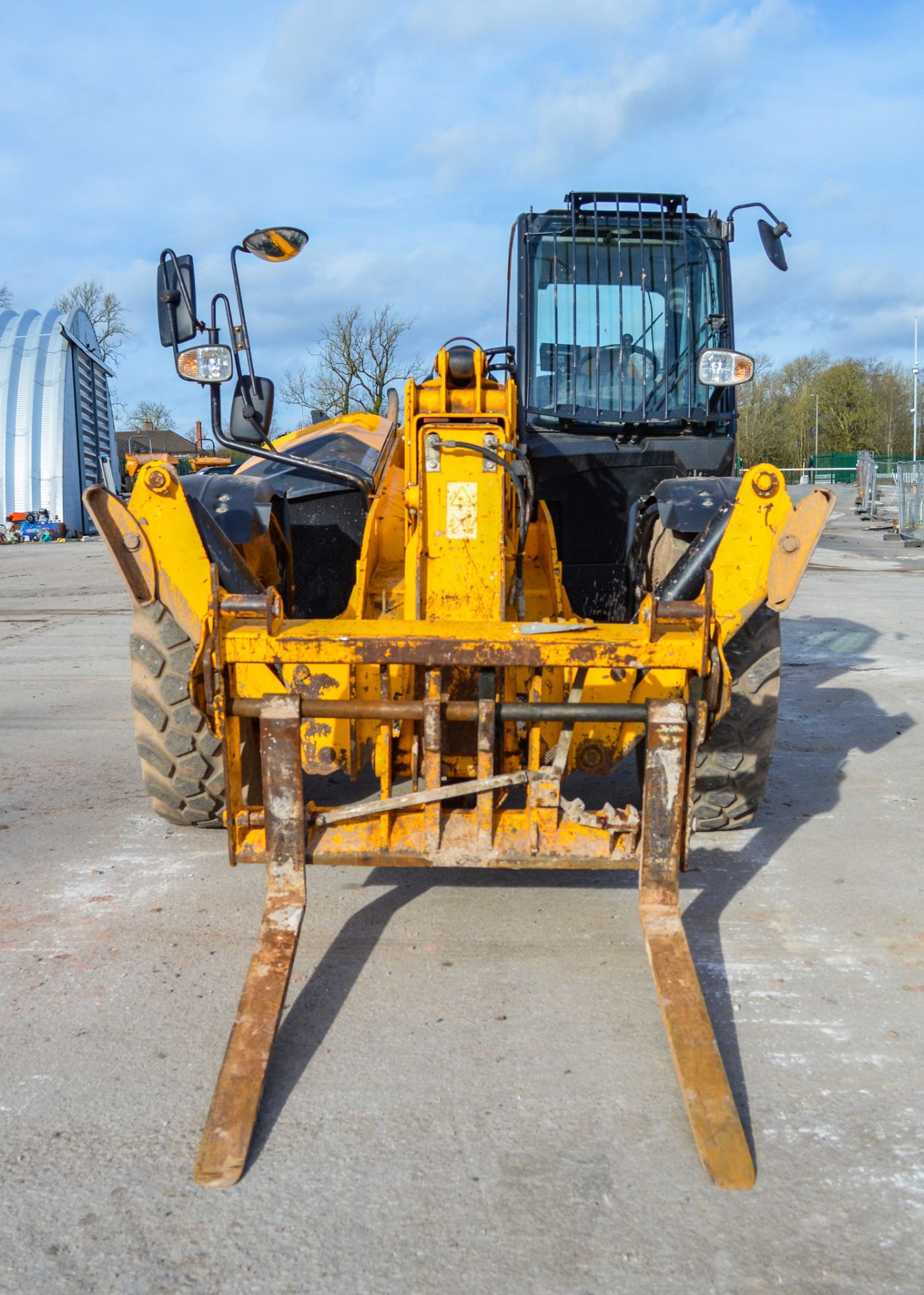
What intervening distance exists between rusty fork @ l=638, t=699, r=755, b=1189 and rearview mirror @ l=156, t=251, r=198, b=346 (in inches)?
83.1

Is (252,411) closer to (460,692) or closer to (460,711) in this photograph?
(460,692)

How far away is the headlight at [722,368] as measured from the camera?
4746 mm

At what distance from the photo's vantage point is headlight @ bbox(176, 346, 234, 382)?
3795mm

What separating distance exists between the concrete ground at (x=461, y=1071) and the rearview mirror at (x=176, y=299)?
2036 mm

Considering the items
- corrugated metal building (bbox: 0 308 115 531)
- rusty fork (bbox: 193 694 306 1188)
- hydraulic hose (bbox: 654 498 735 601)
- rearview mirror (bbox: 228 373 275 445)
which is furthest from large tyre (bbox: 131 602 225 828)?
corrugated metal building (bbox: 0 308 115 531)

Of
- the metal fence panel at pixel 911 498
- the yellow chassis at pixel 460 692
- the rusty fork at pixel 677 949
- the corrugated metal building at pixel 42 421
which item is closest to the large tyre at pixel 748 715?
the yellow chassis at pixel 460 692

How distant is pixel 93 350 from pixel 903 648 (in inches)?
1333

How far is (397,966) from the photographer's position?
11.2 ft

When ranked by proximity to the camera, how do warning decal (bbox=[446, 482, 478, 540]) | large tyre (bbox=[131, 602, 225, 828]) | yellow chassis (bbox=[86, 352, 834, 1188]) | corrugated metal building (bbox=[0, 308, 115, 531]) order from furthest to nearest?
corrugated metal building (bbox=[0, 308, 115, 531]) < large tyre (bbox=[131, 602, 225, 828]) < warning decal (bbox=[446, 482, 478, 540]) < yellow chassis (bbox=[86, 352, 834, 1188])

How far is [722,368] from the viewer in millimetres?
4773

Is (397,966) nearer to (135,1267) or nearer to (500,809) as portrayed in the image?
(500,809)

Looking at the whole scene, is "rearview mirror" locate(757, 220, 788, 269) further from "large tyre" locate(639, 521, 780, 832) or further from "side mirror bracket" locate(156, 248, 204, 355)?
"side mirror bracket" locate(156, 248, 204, 355)

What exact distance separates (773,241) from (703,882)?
333 cm

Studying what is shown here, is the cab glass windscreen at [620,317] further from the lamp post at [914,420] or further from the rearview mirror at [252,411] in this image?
the lamp post at [914,420]
